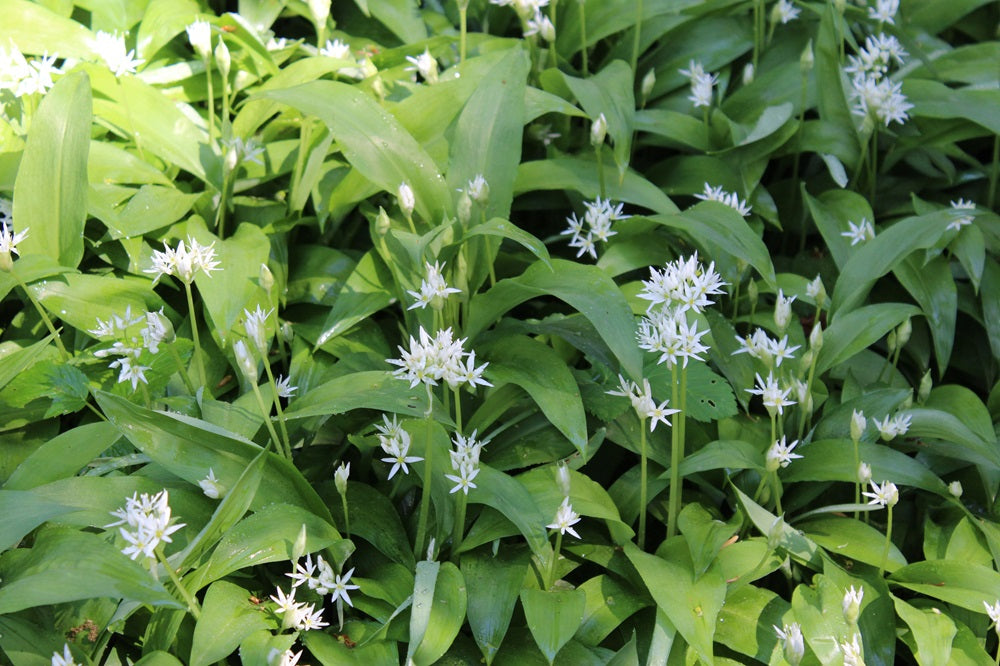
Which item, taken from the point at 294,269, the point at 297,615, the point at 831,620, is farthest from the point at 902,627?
the point at 294,269

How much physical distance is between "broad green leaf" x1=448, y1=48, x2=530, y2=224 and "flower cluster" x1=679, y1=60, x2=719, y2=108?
2.30ft

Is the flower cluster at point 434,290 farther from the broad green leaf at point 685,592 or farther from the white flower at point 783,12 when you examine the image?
the white flower at point 783,12

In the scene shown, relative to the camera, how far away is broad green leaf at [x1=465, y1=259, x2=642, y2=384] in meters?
2.21

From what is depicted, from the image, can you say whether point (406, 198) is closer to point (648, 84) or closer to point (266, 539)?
point (266, 539)

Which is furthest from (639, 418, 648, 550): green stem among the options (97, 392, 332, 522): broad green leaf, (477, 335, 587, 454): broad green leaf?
(97, 392, 332, 522): broad green leaf

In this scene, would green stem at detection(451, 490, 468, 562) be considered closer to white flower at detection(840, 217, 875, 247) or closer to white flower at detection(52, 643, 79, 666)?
white flower at detection(52, 643, 79, 666)

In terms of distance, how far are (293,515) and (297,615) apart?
0.26 meters

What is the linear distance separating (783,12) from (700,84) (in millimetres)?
551

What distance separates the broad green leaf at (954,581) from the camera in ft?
7.35

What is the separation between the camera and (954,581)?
7.51 feet

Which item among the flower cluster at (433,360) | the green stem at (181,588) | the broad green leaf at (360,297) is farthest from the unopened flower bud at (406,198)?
the green stem at (181,588)

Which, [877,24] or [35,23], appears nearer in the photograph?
[35,23]

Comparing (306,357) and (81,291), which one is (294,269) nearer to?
(306,357)

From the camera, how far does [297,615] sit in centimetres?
200
